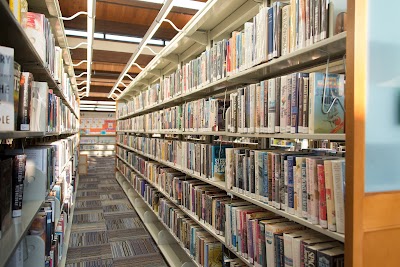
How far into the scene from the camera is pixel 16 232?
3.84 ft

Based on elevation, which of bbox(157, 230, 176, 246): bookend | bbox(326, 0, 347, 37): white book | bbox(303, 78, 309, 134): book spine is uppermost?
bbox(326, 0, 347, 37): white book

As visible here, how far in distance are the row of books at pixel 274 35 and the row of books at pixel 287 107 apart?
0.16 metres

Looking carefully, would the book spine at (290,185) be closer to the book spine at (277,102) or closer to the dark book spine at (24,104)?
the book spine at (277,102)

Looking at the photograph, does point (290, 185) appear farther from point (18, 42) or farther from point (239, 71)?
point (18, 42)

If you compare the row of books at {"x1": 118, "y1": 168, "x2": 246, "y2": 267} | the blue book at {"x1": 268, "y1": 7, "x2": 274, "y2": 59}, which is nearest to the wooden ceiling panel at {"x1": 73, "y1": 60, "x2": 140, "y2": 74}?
the row of books at {"x1": 118, "y1": 168, "x2": 246, "y2": 267}

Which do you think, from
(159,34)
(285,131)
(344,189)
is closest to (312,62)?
(285,131)

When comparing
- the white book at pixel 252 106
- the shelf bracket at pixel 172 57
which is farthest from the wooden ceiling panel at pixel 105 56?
the white book at pixel 252 106

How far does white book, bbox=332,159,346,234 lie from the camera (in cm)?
112

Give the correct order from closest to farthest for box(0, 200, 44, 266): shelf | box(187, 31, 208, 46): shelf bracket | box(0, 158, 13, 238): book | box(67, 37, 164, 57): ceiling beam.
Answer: box(0, 200, 44, 266): shelf, box(0, 158, 13, 238): book, box(187, 31, 208, 46): shelf bracket, box(67, 37, 164, 57): ceiling beam

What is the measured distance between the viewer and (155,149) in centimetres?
419

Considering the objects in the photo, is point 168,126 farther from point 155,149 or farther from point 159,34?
point 159,34

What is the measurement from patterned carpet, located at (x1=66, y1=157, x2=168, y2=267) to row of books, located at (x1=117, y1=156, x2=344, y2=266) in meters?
0.91

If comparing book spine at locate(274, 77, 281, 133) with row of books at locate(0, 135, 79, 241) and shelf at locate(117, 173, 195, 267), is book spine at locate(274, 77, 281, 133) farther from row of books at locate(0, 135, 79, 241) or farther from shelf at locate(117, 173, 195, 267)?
shelf at locate(117, 173, 195, 267)

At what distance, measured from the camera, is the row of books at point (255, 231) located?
1287 millimetres
